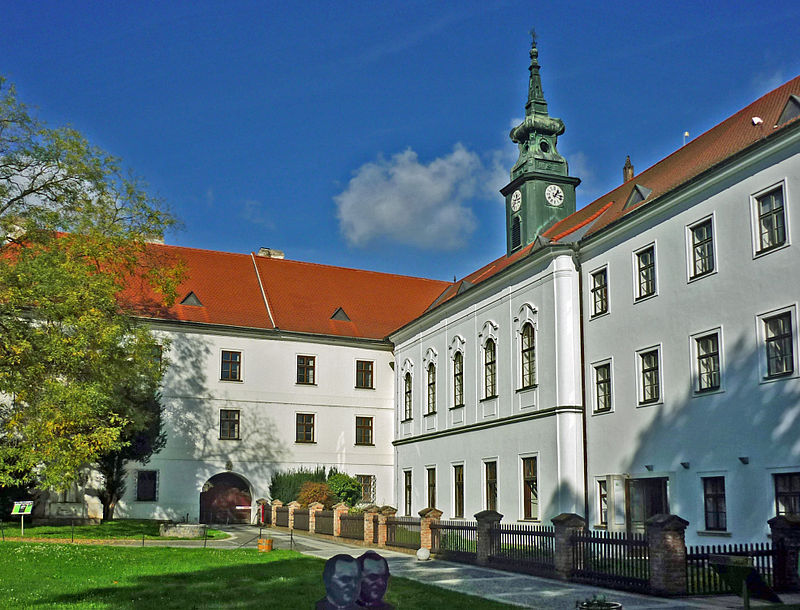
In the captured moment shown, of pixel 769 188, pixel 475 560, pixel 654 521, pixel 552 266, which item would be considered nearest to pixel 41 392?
pixel 475 560

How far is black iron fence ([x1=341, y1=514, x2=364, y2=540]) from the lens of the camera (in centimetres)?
2706

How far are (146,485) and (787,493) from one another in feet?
89.7

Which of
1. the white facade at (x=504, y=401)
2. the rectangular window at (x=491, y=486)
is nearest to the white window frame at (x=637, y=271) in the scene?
the white facade at (x=504, y=401)

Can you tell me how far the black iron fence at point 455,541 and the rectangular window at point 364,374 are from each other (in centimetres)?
1946

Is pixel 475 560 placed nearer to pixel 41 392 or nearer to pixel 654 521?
pixel 654 521

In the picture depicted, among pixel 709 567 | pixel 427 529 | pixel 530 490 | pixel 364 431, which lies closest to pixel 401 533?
pixel 427 529

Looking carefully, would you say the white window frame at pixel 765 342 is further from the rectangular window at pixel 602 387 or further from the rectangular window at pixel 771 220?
the rectangular window at pixel 602 387

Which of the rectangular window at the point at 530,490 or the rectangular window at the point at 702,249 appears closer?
the rectangular window at the point at 702,249

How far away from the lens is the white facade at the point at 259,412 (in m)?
37.8

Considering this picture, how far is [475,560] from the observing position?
20.7 meters

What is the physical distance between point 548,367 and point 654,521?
38.9ft

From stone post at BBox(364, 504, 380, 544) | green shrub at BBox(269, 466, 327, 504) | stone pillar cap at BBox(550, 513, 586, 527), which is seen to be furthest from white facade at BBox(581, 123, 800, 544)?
green shrub at BBox(269, 466, 327, 504)

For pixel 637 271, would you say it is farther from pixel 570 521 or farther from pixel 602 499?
pixel 570 521

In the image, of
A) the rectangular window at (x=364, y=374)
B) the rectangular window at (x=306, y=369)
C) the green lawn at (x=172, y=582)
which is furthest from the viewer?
the rectangular window at (x=364, y=374)
